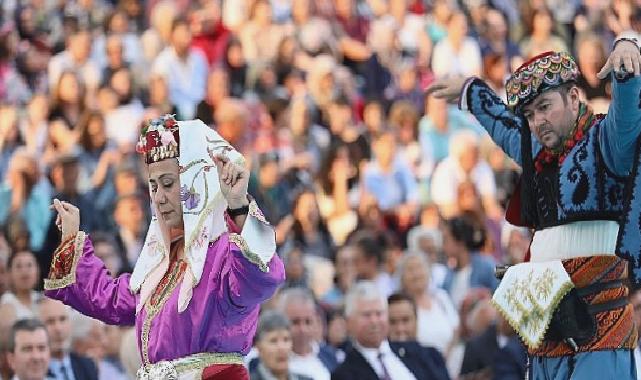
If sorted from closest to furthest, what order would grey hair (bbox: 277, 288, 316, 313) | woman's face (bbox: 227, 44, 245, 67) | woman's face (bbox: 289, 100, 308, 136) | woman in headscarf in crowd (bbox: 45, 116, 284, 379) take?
1. woman in headscarf in crowd (bbox: 45, 116, 284, 379)
2. grey hair (bbox: 277, 288, 316, 313)
3. woman's face (bbox: 289, 100, 308, 136)
4. woman's face (bbox: 227, 44, 245, 67)

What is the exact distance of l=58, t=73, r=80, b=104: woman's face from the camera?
17.2 meters

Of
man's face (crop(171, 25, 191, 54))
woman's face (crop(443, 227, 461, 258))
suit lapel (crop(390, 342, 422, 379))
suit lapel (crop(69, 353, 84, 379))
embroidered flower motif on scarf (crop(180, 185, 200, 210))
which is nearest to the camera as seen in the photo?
embroidered flower motif on scarf (crop(180, 185, 200, 210))

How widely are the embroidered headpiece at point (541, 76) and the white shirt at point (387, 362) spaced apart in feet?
11.3

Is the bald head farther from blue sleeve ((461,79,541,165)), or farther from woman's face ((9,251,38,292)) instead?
blue sleeve ((461,79,541,165))

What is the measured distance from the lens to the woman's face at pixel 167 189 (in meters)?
8.16

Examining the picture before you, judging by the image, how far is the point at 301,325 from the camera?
473 inches

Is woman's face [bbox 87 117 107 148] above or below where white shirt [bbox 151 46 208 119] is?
below

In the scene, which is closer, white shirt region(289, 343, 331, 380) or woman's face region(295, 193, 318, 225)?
white shirt region(289, 343, 331, 380)

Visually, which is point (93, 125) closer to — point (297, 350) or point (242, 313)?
point (297, 350)

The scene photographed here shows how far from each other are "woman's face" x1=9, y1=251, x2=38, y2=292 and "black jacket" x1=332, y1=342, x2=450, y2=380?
90.3 inches

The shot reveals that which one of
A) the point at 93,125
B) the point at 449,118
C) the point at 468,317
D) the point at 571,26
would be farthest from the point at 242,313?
the point at 571,26

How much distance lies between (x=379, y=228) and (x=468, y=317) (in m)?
2.79

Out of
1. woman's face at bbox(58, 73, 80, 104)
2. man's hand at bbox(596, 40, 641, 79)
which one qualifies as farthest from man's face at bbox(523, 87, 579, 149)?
woman's face at bbox(58, 73, 80, 104)

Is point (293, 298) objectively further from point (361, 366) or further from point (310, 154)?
point (310, 154)
